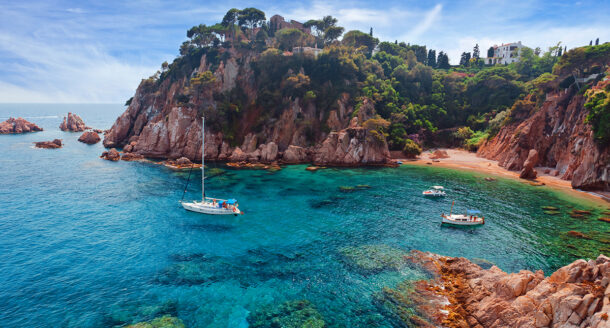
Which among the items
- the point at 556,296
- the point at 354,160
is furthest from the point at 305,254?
the point at 354,160

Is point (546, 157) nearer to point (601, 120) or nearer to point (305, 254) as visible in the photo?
point (601, 120)

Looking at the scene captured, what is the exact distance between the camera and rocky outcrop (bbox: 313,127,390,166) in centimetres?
7950

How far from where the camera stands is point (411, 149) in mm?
85812

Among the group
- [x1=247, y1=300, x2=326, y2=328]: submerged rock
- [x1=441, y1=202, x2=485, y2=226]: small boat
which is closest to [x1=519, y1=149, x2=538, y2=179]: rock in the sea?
[x1=441, y1=202, x2=485, y2=226]: small boat

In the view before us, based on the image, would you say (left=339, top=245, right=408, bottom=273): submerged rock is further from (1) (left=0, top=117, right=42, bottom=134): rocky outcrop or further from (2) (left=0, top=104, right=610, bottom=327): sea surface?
(1) (left=0, top=117, right=42, bottom=134): rocky outcrop

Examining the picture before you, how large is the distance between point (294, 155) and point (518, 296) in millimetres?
63778

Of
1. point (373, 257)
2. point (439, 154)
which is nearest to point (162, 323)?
point (373, 257)

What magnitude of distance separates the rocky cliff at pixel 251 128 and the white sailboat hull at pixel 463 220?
3869 centimetres

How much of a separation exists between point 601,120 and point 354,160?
48.5 meters

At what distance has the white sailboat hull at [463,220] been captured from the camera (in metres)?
41.6

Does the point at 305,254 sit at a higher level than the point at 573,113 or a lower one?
lower

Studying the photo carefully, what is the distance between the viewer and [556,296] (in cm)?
1875

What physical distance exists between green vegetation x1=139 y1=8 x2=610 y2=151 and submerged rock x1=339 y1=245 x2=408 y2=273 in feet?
164

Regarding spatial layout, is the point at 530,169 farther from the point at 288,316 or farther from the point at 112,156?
the point at 112,156
